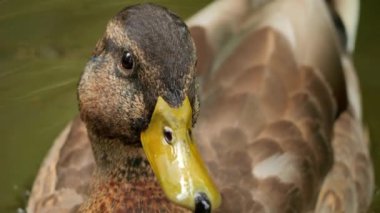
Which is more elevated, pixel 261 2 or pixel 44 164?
pixel 261 2

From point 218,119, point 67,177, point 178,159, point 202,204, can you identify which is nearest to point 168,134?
point 178,159

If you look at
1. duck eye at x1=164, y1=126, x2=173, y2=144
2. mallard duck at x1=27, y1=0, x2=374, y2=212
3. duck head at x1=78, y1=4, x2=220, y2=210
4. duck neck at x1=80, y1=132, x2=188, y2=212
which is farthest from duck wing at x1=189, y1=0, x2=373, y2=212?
duck eye at x1=164, y1=126, x2=173, y2=144

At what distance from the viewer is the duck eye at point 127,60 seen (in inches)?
133

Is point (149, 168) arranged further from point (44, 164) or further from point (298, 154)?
point (44, 164)

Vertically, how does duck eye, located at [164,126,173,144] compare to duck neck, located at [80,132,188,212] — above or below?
above

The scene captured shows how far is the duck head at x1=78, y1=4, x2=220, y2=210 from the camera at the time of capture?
3170 mm

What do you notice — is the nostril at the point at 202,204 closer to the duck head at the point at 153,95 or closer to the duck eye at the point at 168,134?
the duck head at the point at 153,95

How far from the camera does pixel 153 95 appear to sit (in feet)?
10.8

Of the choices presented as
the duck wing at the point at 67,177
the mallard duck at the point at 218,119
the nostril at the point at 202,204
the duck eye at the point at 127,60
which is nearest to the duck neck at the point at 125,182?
the mallard duck at the point at 218,119

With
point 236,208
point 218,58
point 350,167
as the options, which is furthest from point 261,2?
point 236,208

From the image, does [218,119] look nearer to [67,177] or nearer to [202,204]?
[67,177]

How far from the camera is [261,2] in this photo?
477 cm

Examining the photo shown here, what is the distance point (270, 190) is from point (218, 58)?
0.67 m

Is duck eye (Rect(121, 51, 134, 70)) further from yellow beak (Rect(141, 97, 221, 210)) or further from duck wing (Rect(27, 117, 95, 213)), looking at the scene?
duck wing (Rect(27, 117, 95, 213))
